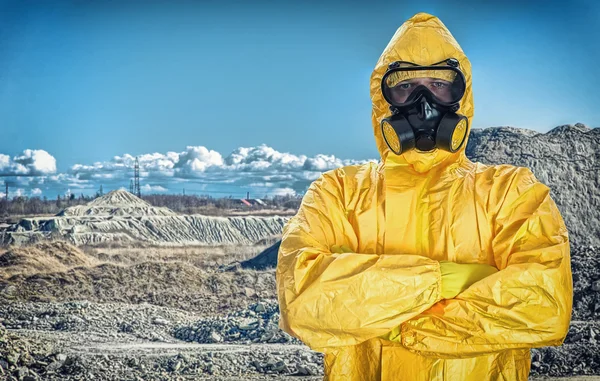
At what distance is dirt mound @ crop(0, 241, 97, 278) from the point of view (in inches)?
468

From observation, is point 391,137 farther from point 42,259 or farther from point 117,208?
point 117,208

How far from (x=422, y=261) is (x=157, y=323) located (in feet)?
26.5

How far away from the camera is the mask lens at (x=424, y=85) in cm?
238

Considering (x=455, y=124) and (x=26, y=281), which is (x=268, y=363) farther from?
(x=26, y=281)

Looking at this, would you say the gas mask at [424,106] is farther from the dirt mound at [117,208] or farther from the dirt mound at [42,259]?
the dirt mound at [117,208]

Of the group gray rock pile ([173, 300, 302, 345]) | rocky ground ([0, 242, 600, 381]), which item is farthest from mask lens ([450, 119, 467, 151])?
gray rock pile ([173, 300, 302, 345])

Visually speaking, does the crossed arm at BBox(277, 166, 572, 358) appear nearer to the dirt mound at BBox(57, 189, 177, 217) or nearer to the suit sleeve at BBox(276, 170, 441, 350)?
Answer: the suit sleeve at BBox(276, 170, 441, 350)

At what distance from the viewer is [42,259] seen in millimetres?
12352

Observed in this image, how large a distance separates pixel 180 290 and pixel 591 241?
295 inches

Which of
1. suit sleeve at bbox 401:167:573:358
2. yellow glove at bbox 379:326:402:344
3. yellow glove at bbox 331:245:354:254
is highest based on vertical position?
yellow glove at bbox 331:245:354:254

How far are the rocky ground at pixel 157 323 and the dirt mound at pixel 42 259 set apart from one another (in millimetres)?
25

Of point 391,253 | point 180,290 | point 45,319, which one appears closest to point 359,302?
point 391,253

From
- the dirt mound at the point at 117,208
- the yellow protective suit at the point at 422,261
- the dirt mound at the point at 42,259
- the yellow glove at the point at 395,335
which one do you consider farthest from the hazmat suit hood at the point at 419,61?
the dirt mound at the point at 117,208

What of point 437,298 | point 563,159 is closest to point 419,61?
point 437,298
